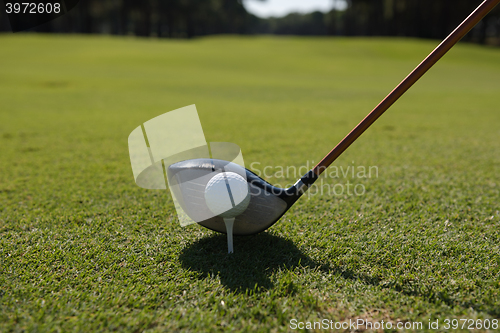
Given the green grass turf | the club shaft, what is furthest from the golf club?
the green grass turf

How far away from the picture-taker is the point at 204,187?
1.91 metres

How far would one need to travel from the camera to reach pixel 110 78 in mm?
14828

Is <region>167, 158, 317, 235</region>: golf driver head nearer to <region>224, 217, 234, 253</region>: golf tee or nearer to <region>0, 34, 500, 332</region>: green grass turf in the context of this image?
<region>224, 217, 234, 253</region>: golf tee

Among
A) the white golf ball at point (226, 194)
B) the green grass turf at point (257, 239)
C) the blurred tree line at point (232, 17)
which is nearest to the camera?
the green grass turf at point (257, 239)

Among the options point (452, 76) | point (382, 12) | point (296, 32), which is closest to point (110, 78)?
point (452, 76)

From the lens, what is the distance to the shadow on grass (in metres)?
1.86

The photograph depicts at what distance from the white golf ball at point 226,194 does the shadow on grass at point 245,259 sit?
0.32m

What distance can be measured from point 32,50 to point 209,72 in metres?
14.6

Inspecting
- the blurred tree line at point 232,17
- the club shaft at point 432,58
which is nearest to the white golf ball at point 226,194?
the club shaft at point 432,58

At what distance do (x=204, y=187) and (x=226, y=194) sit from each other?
5.7 inches

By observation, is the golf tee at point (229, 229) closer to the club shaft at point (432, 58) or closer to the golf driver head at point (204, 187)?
the golf driver head at point (204, 187)

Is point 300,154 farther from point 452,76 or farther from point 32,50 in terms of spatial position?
point 32,50

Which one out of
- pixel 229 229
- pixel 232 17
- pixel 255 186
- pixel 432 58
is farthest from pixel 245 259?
pixel 232 17

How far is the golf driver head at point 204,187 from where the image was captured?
1934 millimetres
